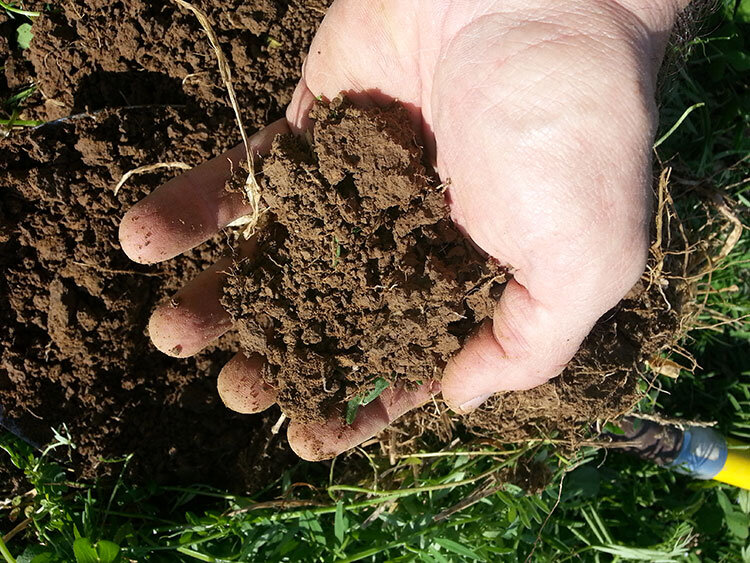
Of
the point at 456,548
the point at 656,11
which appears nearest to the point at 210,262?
the point at 456,548

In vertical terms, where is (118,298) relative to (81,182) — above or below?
below

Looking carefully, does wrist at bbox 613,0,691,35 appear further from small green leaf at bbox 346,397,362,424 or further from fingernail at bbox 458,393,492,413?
small green leaf at bbox 346,397,362,424

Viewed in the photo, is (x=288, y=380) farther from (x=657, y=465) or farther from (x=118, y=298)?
(x=657, y=465)

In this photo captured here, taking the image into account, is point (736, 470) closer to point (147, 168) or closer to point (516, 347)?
point (516, 347)

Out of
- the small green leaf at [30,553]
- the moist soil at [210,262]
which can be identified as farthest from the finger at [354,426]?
the small green leaf at [30,553]

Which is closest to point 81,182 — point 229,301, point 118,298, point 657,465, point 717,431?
point 118,298

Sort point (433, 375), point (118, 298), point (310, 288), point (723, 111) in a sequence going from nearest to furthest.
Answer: point (310, 288) → point (433, 375) → point (118, 298) → point (723, 111)
